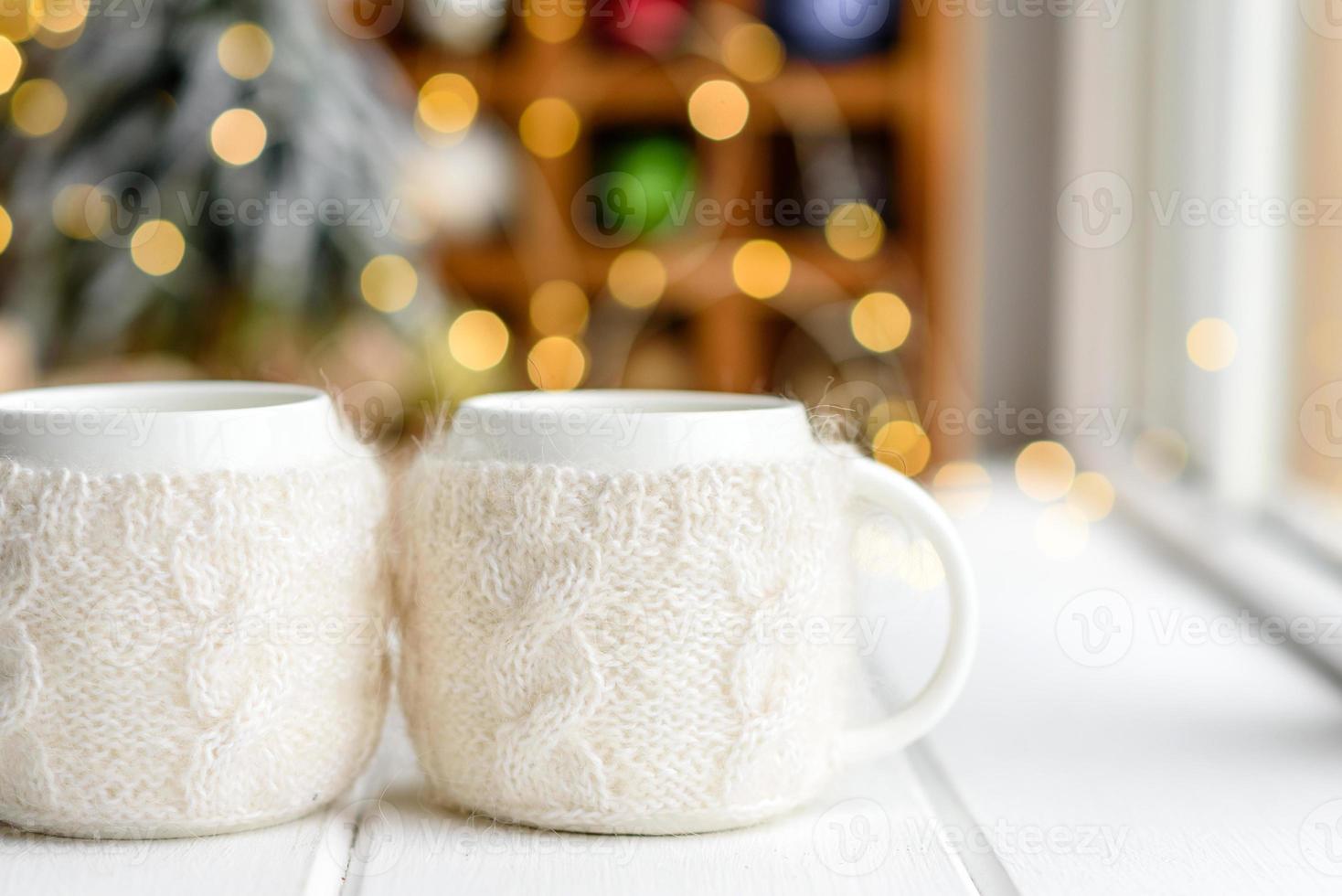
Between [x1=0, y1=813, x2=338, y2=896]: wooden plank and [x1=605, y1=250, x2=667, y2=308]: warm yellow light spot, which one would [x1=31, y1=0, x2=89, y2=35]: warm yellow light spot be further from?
[x1=0, y1=813, x2=338, y2=896]: wooden plank

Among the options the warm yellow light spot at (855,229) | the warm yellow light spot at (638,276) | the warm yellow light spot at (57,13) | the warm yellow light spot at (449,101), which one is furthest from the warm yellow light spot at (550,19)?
the warm yellow light spot at (57,13)

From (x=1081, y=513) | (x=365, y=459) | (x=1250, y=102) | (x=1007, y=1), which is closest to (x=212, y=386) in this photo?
(x=365, y=459)

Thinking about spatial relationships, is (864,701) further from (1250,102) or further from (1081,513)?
(1250,102)

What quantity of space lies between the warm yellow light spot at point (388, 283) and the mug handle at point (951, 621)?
0.74 metres

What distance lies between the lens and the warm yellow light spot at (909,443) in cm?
154

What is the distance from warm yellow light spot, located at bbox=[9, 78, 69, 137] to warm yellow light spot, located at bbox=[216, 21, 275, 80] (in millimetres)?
171

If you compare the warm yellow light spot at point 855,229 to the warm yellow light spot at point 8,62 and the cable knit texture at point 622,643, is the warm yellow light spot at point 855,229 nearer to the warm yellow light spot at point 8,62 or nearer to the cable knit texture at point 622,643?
the warm yellow light spot at point 8,62

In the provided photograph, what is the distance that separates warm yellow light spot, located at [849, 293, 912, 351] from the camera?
1.68 meters

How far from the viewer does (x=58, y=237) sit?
1139mm

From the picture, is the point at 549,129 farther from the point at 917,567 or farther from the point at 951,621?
the point at 951,621

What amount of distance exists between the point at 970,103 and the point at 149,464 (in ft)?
4.74

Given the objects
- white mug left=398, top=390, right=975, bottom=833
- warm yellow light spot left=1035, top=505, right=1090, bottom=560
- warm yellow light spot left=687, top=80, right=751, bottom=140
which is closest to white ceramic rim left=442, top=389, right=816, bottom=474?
white mug left=398, top=390, right=975, bottom=833

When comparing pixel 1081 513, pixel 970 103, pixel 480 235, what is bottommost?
pixel 1081 513

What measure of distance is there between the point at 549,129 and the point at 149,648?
1365 mm
